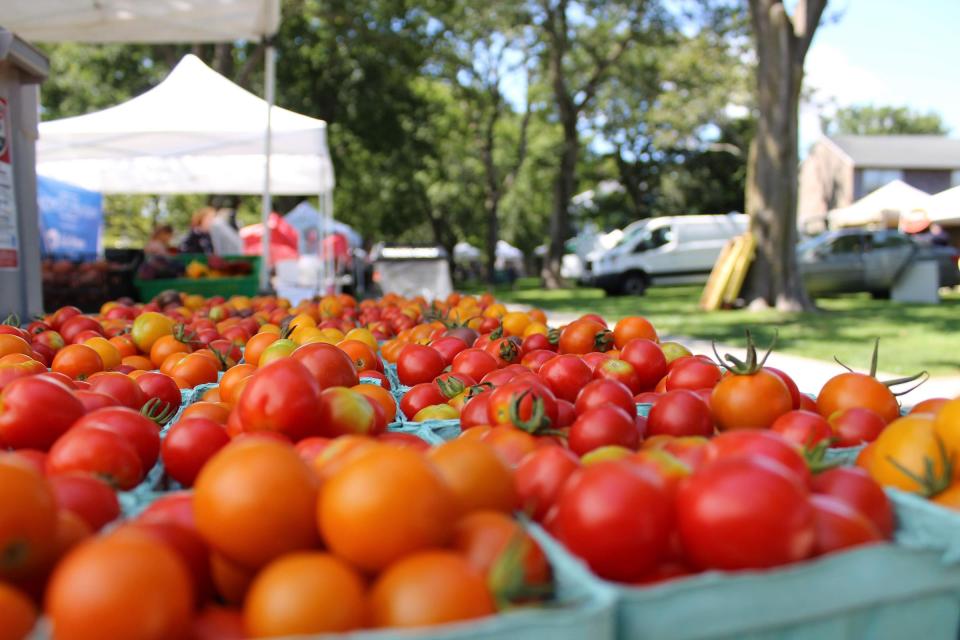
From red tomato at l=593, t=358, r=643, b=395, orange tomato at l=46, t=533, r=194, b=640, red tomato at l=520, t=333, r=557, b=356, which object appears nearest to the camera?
orange tomato at l=46, t=533, r=194, b=640

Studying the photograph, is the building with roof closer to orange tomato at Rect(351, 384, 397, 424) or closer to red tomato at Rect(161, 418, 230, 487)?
orange tomato at Rect(351, 384, 397, 424)

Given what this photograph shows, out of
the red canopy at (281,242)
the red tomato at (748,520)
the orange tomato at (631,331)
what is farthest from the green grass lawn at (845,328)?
the red canopy at (281,242)

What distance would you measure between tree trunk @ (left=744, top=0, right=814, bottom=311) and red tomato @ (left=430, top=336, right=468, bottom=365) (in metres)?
12.3

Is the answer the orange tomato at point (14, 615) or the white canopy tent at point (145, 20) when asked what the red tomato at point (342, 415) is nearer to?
the orange tomato at point (14, 615)

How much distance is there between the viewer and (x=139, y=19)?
25.1 ft

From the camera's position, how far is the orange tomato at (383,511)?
1.14 metres

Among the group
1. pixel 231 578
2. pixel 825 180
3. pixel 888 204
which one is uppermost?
pixel 825 180

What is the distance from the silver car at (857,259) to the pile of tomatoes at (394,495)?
59.5ft

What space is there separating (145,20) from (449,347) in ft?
20.8

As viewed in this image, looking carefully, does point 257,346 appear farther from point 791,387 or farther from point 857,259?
point 857,259

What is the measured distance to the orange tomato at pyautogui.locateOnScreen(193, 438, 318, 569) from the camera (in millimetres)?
1171

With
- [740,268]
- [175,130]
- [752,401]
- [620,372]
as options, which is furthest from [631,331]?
[740,268]

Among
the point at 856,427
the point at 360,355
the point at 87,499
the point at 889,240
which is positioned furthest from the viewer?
the point at 889,240

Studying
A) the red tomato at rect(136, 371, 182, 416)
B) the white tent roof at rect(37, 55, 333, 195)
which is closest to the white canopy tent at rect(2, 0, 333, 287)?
the white tent roof at rect(37, 55, 333, 195)
